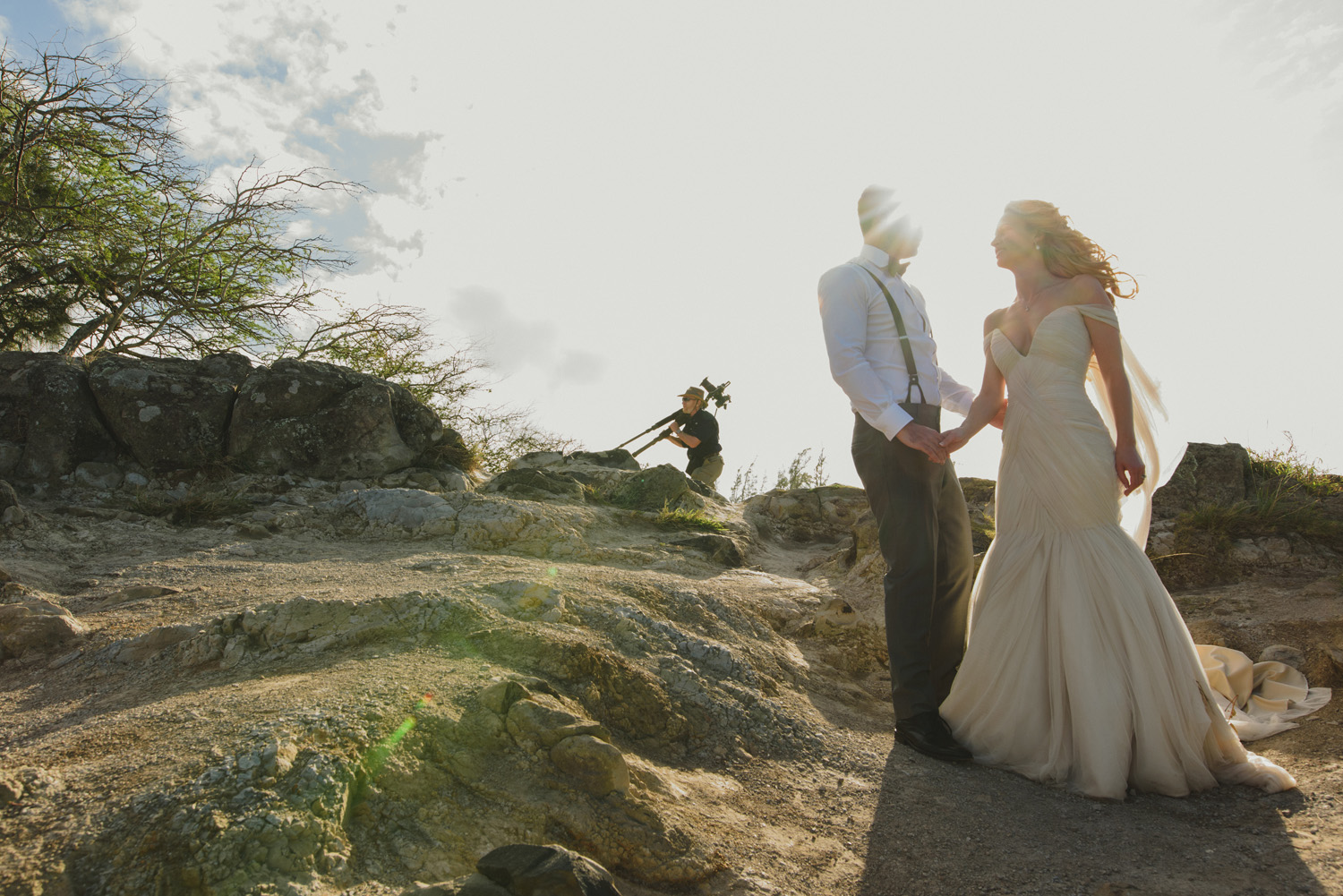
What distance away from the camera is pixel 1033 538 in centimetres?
294

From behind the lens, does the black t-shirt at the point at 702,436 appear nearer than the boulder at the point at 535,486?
No

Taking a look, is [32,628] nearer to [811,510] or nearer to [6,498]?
[6,498]

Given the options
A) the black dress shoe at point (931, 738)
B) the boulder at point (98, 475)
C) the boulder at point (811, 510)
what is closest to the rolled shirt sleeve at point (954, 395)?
the black dress shoe at point (931, 738)

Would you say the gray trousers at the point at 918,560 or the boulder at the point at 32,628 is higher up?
the gray trousers at the point at 918,560

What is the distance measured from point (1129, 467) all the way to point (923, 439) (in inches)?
30.4

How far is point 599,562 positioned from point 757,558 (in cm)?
191

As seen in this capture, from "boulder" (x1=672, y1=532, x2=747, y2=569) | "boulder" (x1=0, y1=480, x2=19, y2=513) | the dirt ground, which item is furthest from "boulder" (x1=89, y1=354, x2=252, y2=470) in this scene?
"boulder" (x1=672, y1=532, x2=747, y2=569)

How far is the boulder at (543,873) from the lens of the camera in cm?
138

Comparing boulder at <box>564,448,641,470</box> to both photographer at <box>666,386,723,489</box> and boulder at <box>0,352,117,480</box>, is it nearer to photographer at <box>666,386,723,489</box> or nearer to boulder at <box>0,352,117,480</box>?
photographer at <box>666,386,723,489</box>

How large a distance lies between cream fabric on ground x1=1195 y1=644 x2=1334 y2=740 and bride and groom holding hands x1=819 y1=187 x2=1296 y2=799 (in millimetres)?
479

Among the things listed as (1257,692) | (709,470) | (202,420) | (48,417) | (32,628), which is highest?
(709,470)

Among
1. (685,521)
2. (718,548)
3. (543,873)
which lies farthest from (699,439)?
(543,873)

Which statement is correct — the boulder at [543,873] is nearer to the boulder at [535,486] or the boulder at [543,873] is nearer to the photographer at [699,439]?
the boulder at [535,486]

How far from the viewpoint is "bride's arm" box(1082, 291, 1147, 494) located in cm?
285
